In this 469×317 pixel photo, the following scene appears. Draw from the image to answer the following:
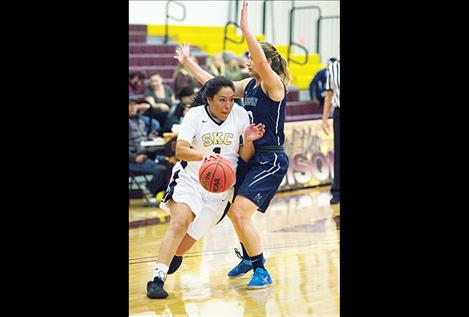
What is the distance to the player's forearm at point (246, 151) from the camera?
7387 mm

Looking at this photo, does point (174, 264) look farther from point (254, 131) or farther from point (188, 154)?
point (254, 131)

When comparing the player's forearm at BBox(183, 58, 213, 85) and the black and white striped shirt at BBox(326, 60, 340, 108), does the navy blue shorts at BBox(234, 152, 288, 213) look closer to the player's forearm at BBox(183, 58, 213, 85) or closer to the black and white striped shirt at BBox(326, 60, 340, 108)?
the player's forearm at BBox(183, 58, 213, 85)

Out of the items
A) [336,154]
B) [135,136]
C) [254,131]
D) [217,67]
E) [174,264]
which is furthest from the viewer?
[336,154]

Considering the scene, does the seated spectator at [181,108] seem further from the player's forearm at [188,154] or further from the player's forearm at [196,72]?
the player's forearm at [188,154]

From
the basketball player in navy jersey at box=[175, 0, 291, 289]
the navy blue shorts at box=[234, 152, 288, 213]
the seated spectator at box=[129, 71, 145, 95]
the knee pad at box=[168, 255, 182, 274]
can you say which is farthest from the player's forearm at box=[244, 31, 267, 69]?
the seated spectator at box=[129, 71, 145, 95]

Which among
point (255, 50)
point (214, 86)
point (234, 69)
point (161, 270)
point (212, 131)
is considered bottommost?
point (161, 270)

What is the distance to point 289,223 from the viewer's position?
10.9 metres

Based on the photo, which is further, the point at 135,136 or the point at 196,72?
the point at 135,136

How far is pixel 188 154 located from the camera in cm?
713

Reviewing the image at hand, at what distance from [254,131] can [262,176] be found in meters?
0.40

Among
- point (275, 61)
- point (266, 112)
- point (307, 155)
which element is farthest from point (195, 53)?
point (266, 112)
